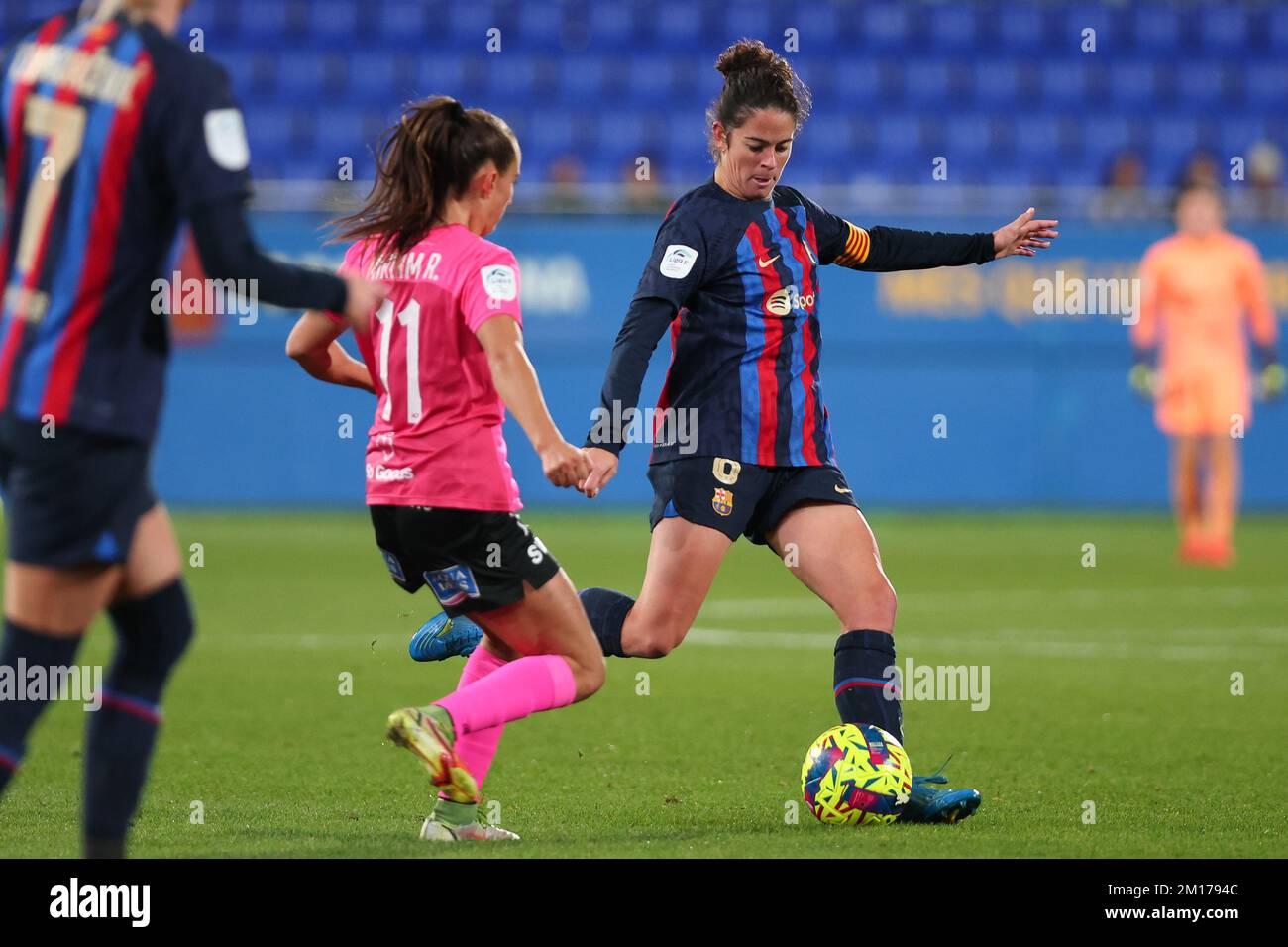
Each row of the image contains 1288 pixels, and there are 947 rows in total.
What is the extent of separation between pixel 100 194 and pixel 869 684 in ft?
8.71

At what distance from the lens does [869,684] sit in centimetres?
Answer: 523

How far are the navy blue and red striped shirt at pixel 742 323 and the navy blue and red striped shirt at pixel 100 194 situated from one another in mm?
1912

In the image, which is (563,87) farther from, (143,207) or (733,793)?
(143,207)

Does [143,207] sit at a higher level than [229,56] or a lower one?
lower

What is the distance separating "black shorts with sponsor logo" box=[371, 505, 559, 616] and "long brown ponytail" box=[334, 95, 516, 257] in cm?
67

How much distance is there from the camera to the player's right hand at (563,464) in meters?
4.35

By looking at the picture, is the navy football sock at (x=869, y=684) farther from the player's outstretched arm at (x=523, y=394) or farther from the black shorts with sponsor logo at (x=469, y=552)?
the player's outstretched arm at (x=523, y=394)

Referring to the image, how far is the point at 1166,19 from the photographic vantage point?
66.1 ft

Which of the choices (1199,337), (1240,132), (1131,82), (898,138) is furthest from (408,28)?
(1199,337)

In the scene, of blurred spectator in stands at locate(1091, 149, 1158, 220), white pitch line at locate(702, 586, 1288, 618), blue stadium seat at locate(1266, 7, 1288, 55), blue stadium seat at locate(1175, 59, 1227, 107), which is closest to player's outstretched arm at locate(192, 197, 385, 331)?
white pitch line at locate(702, 586, 1288, 618)

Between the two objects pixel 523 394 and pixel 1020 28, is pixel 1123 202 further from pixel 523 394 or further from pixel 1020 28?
pixel 523 394

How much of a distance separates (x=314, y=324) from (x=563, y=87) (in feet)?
49.1
